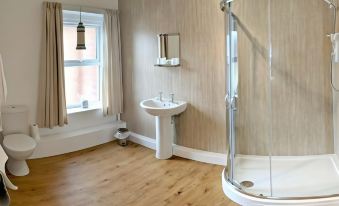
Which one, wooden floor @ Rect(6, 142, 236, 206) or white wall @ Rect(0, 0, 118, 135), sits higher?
white wall @ Rect(0, 0, 118, 135)

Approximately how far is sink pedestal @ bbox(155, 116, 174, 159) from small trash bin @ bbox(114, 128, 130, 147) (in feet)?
2.68

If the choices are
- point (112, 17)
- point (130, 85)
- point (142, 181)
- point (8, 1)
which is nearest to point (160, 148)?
point (142, 181)

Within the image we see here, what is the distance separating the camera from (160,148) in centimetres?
422

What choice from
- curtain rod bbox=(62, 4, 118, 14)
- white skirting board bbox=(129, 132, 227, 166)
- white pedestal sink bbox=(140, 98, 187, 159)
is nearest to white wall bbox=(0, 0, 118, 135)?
curtain rod bbox=(62, 4, 118, 14)

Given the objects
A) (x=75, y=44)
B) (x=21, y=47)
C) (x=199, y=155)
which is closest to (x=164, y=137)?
(x=199, y=155)

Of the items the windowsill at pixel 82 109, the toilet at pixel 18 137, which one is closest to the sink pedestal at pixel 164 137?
the windowsill at pixel 82 109

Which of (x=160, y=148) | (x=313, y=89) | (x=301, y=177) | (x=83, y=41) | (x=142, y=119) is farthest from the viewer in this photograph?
(x=142, y=119)

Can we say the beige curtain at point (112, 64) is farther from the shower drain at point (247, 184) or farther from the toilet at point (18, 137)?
the shower drain at point (247, 184)

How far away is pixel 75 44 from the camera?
4.79m

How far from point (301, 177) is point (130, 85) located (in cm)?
294

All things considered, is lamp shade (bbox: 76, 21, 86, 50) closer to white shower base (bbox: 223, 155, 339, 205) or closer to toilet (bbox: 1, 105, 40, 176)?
toilet (bbox: 1, 105, 40, 176)

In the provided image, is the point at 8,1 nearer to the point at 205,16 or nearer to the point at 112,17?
the point at 112,17

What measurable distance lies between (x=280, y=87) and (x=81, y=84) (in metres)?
3.01

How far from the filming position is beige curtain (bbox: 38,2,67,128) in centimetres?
422
